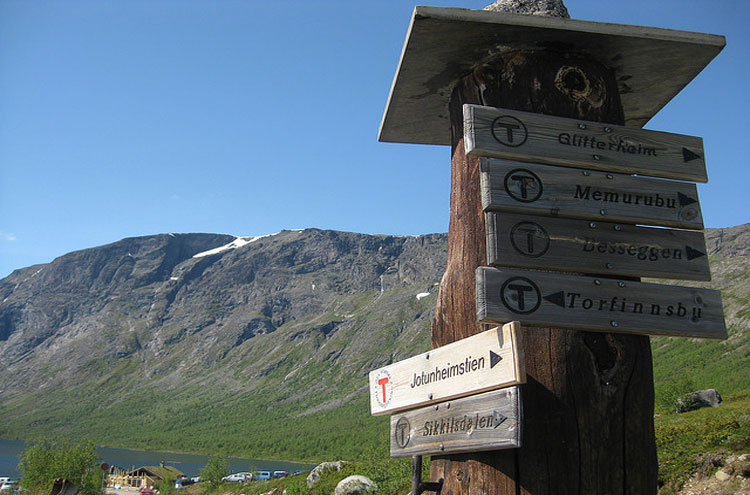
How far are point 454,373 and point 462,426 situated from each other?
307 mm

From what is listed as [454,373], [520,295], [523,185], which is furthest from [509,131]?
[454,373]

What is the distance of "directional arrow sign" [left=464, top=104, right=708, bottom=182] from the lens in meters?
3.53

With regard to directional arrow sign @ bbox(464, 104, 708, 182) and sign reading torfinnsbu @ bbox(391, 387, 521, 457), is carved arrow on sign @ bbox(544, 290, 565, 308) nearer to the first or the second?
sign reading torfinnsbu @ bbox(391, 387, 521, 457)

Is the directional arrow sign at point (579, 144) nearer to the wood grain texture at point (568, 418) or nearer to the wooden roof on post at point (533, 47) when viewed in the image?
the wood grain texture at point (568, 418)

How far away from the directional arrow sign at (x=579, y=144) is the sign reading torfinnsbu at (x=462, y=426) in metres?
1.42

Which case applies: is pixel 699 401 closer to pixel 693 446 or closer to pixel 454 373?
pixel 693 446

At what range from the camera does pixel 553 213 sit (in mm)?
3443

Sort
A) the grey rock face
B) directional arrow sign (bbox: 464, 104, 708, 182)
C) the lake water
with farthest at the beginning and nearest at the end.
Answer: the lake water → the grey rock face → directional arrow sign (bbox: 464, 104, 708, 182)

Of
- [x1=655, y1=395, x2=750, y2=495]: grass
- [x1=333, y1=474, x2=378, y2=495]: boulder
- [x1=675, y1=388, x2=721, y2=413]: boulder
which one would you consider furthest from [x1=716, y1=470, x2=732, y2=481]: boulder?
[x1=675, y1=388, x2=721, y2=413]: boulder

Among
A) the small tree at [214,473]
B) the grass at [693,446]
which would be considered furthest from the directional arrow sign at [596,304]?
the small tree at [214,473]

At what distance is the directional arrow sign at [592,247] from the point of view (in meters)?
3.30

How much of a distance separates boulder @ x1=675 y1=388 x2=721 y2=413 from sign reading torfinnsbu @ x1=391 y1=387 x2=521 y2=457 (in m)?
25.6

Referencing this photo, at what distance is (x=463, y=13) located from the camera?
12.1 ft

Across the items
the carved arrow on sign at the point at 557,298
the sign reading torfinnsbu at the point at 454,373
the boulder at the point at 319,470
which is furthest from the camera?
the boulder at the point at 319,470
